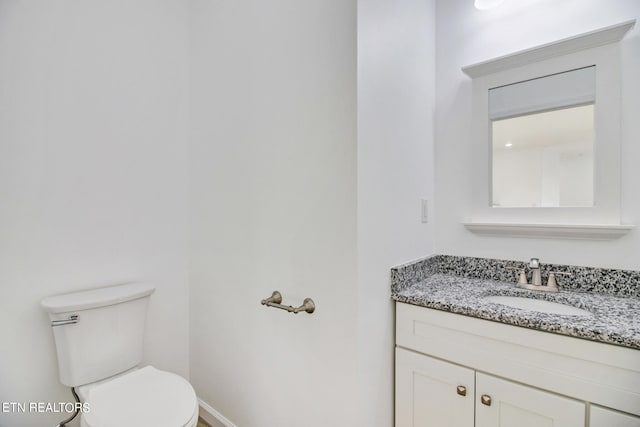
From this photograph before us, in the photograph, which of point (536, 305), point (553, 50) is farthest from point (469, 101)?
point (536, 305)

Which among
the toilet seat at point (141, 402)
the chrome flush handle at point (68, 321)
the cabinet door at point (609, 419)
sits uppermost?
the chrome flush handle at point (68, 321)

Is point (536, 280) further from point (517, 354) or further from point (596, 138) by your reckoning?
point (596, 138)

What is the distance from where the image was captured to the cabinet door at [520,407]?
0.91m

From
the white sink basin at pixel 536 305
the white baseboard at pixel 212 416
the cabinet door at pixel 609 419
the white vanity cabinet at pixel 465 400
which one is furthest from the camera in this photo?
the white baseboard at pixel 212 416

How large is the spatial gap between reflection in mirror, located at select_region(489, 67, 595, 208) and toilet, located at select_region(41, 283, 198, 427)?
5.87 feet

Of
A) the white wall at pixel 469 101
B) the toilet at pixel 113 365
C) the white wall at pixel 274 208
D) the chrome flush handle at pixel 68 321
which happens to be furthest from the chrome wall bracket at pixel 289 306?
the white wall at pixel 469 101

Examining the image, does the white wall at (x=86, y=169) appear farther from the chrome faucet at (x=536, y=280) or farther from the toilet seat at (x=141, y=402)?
the chrome faucet at (x=536, y=280)

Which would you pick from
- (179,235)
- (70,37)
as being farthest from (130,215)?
(70,37)

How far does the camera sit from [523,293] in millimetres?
1323

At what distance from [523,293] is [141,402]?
5.55 ft

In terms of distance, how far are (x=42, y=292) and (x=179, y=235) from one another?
0.66 m

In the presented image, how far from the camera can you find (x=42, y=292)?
1.33 meters

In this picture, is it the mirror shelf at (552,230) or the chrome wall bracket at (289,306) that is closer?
the chrome wall bracket at (289,306)

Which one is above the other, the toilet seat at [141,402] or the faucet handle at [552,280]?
the faucet handle at [552,280]
